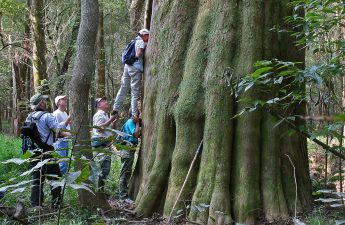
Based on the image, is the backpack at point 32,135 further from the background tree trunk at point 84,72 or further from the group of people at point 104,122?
the background tree trunk at point 84,72

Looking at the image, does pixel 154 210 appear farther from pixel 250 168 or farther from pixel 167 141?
pixel 250 168

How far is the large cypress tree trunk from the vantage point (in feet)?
17.9

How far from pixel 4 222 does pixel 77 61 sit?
2.18m

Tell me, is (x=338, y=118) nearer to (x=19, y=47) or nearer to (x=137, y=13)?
(x=137, y=13)

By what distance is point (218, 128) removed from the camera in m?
5.55

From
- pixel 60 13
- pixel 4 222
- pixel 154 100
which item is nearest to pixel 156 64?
pixel 154 100

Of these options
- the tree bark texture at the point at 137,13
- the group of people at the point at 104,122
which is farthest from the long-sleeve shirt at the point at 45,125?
the tree bark texture at the point at 137,13

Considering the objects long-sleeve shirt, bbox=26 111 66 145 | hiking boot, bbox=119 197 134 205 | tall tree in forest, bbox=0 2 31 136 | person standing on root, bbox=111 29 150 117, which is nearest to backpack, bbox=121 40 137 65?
person standing on root, bbox=111 29 150 117

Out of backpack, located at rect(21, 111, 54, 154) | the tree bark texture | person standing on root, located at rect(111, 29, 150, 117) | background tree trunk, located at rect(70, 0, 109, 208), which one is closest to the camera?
background tree trunk, located at rect(70, 0, 109, 208)

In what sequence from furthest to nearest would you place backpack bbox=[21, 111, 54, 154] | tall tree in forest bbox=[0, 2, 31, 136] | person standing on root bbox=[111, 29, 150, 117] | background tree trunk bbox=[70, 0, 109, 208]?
tall tree in forest bbox=[0, 2, 31, 136], person standing on root bbox=[111, 29, 150, 117], backpack bbox=[21, 111, 54, 154], background tree trunk bbox=[70, 0, 109, 208]

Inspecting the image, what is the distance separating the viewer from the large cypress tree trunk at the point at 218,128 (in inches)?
214

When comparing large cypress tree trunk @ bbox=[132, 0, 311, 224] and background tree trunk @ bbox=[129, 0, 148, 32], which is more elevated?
background tree trunk @ bbox=[129, 0, 148, 32]

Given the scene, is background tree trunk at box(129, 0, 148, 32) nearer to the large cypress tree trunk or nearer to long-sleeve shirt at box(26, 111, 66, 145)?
long-sleeve shirt at box(26, 111, 66, 145)

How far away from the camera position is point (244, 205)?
17.5 feet
